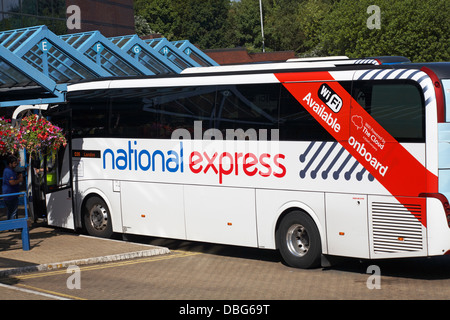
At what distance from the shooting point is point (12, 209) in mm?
17375

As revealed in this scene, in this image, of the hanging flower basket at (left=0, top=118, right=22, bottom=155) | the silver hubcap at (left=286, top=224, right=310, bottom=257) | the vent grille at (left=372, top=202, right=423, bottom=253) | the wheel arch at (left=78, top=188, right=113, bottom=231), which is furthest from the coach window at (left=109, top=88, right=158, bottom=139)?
the vent grille at (left=372, top=202, right=423, bottom=253)

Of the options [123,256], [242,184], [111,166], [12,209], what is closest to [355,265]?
[242,184]

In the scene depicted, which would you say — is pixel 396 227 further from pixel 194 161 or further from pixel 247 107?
pixel 194 161

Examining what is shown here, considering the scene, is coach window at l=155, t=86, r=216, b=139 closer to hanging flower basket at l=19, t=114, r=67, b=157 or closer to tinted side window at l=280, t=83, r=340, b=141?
tinted side window at l=280, t=83, r=340, b=141

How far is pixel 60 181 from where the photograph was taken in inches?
722

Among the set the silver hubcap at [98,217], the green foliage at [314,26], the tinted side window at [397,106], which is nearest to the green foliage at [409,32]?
the green foliage at [314,26]

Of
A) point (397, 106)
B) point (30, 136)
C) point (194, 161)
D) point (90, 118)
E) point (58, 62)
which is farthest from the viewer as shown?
point (58, 62)

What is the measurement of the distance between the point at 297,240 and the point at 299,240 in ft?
0.12

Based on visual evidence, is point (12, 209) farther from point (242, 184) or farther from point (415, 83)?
point (415, 83)

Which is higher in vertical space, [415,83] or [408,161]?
[415,83]

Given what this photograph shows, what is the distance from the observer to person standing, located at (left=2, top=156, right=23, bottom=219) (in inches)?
683

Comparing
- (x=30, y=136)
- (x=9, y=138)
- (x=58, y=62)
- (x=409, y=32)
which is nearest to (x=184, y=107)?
(x=30, y=136)

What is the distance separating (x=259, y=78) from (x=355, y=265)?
397cm

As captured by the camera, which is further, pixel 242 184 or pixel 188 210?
pixel 188 210
